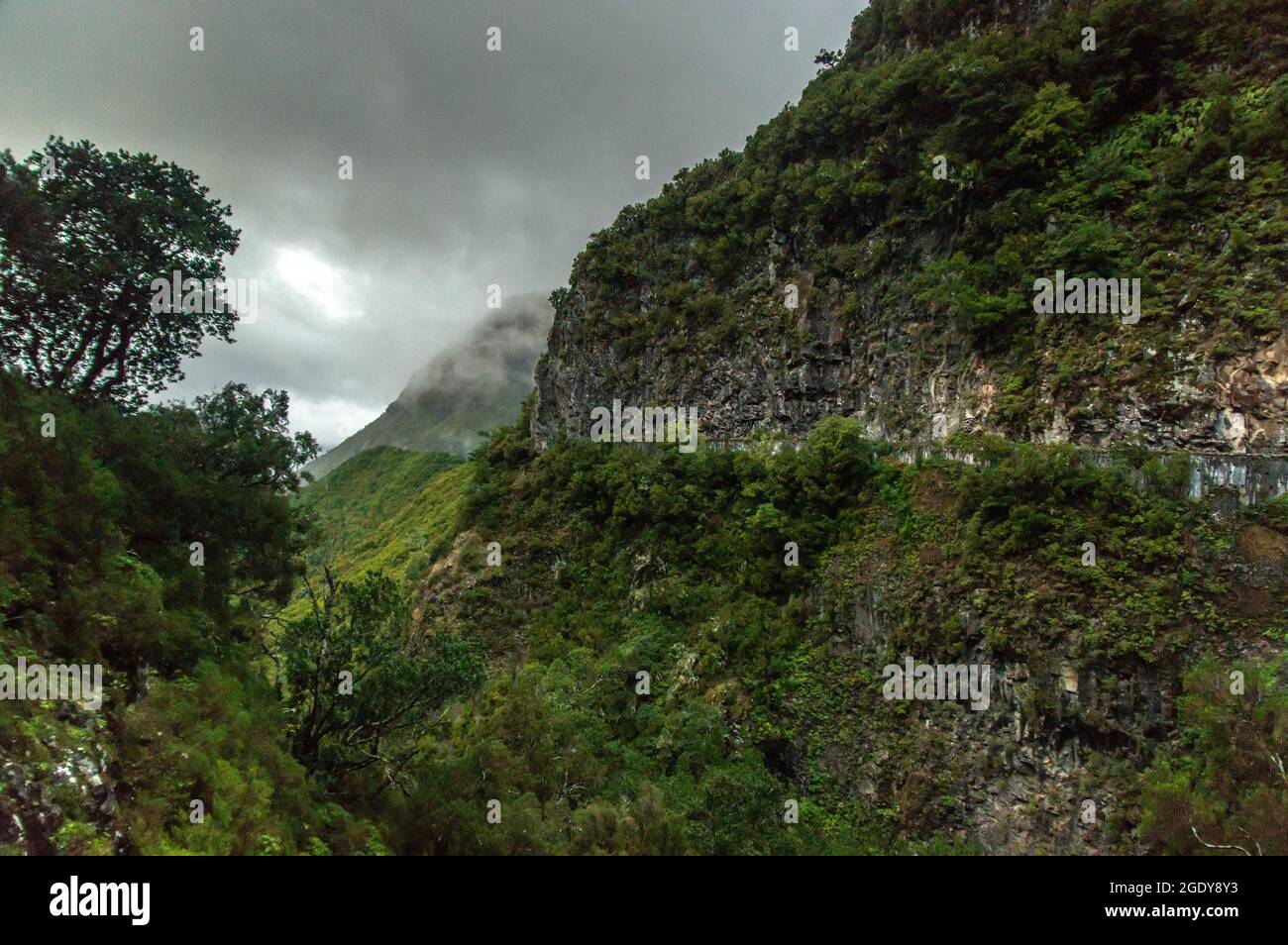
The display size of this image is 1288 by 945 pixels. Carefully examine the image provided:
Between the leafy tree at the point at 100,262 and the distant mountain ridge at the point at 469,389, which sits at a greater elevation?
the distant mountain ridge at the point at 469,389

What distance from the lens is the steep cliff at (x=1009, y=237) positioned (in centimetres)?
1176

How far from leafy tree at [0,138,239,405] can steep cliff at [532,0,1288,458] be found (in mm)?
18542

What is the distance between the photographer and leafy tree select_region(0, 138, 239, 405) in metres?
8.42

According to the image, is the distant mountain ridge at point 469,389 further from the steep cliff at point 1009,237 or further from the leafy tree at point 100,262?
the leafy tree at point 100,262

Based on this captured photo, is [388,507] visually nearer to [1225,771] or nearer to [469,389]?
[469,389]

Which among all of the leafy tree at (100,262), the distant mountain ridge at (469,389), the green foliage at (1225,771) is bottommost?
the green foliage at (1225,771)

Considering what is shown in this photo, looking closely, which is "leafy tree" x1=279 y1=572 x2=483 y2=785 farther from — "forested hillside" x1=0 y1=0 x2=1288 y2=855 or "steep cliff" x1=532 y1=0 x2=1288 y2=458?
"steep cliff" x1=532 y1=0 x2=1288 y2=458

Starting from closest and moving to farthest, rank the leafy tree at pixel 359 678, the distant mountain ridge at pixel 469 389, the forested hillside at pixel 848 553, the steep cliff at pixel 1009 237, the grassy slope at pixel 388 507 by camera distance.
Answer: the forested hillside at pixel 848 553, the leafy tree at pixel 359 678, the steep cliff at pixel 1009 237, the grassy slope at pixel 388 507, the distant mountain ridge at pixel 469 389

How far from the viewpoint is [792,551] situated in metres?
16.9

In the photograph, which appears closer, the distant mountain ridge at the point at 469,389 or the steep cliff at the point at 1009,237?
the steep cliff at the point at 1009,237

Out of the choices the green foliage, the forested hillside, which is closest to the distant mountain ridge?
the forested hillside

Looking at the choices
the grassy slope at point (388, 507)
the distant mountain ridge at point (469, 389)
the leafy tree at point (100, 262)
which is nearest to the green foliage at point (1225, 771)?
the leafy tree at point (100, 262)

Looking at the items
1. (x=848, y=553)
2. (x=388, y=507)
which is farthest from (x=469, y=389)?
(x=848, y=553)

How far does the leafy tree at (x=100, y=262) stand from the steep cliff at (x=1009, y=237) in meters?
18.5
